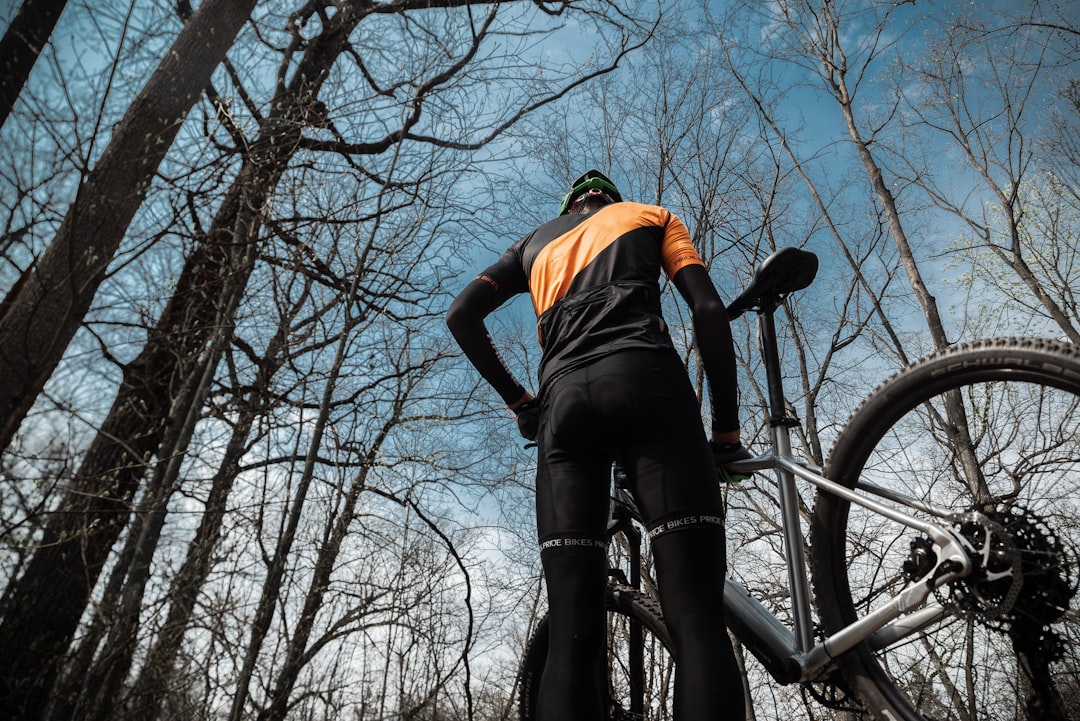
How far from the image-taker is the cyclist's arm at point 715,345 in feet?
5.74

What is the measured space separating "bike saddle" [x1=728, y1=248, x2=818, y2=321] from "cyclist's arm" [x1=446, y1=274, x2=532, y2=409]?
2.63 ft

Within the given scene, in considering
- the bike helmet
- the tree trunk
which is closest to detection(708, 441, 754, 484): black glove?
the bike helmet

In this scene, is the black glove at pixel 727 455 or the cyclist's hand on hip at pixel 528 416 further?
the cyclist's hand on hip at pixel 528 416

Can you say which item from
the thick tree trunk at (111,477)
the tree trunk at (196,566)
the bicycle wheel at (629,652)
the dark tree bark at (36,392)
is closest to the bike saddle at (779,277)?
the bicycle wheel at (629,652)

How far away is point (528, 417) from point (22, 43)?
301 cm

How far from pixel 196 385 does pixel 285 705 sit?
1.61 metres

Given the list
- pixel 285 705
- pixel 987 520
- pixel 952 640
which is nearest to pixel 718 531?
pixel 987 520

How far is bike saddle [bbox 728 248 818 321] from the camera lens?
1.98 meters

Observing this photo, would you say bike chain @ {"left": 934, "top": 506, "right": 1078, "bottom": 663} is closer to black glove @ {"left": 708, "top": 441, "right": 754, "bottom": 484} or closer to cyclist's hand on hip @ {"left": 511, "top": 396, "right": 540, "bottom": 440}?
black glove @ {"left": 708, "top": 441, "right": 754, "bottom": 484}

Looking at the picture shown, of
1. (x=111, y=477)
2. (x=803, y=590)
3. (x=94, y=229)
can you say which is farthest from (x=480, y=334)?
(x=94, y=229)

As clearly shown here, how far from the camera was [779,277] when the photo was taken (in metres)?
1.99

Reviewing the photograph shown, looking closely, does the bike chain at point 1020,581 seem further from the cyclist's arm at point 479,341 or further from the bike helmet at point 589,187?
the bike helmet at point 589,187

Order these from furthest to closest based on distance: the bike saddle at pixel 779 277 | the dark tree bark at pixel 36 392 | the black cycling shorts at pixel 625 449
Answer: the dark tree bark at pixel 36 392 → the bike saddle at pixel 779 277 → the black cycling shorts at pixel 625 449

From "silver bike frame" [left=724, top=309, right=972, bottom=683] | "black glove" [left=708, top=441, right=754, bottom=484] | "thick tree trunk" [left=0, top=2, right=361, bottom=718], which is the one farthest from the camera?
"thick tree trunk" [left=0, top=2, right=361, bottom=718]
